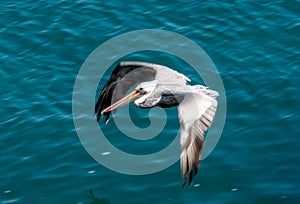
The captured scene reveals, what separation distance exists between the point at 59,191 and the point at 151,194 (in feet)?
5.58

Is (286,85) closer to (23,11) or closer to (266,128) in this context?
(266,128)

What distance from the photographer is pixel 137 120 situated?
54.2 ft

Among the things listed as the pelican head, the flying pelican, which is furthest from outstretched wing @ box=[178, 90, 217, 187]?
the pelican head

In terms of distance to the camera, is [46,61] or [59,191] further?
[46,61]

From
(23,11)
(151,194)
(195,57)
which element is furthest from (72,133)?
(23,11)

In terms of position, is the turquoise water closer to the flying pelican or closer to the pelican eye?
the flying pelican

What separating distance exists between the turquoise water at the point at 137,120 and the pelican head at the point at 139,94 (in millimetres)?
1593

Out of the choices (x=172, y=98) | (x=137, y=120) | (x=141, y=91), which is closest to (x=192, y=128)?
(x=172, y=98)

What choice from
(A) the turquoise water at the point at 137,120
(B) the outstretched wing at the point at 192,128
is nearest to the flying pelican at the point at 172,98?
(B) the outstretched wing at the point at 192,128

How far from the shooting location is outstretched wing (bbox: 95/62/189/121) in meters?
14.6

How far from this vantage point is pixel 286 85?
56.9ft

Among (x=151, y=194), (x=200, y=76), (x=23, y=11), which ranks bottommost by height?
(x=151, y=194)

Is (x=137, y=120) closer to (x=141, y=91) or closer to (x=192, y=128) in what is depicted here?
(x=141, y=91)

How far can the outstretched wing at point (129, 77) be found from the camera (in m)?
14.6
